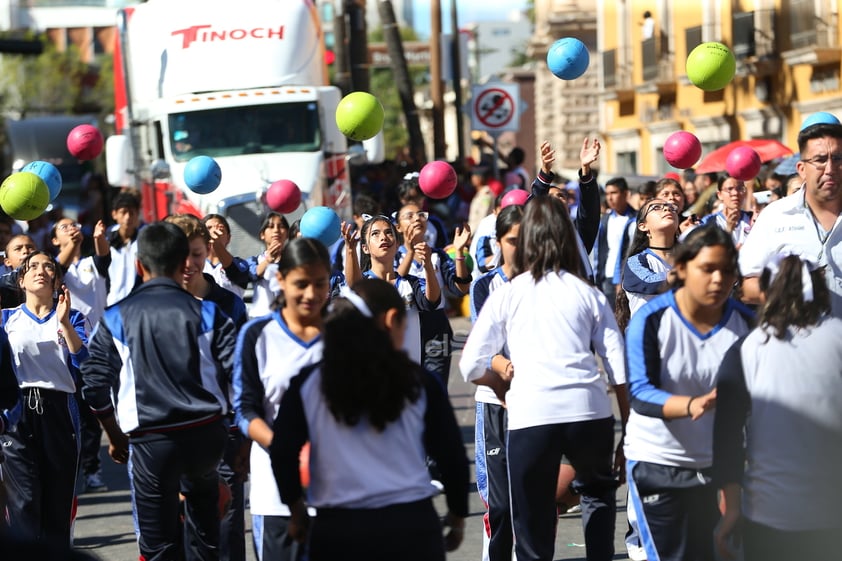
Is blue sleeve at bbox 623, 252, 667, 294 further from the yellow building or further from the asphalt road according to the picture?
the yellow building

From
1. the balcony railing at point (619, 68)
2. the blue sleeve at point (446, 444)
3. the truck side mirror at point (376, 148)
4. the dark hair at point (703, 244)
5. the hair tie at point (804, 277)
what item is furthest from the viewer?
the balcony railing at point (619, 68)

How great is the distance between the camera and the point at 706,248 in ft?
16.3

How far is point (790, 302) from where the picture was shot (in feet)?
15.3

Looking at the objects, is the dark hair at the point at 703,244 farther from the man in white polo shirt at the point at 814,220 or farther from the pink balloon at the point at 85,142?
the pink balloon at the point at 85,142

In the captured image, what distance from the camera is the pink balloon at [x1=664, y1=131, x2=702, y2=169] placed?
9906 millimetres

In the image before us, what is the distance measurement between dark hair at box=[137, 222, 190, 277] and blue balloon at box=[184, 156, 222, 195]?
563 cm

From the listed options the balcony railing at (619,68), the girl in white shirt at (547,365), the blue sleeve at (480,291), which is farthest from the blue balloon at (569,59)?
the balcony railing at (619,68)

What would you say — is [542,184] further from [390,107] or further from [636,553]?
[390,107]

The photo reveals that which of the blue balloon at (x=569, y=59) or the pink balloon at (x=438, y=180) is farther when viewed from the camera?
the pink balloon at (x=438, y=180)

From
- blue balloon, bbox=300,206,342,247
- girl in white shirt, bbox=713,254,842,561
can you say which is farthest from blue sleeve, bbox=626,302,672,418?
blue balloon, bbox=300,206,342,247

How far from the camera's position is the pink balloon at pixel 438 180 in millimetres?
10320

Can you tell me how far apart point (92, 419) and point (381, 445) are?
6034 millimetres

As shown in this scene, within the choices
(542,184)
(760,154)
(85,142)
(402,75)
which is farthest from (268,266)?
(402,75)

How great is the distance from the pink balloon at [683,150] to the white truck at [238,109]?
733 cm
